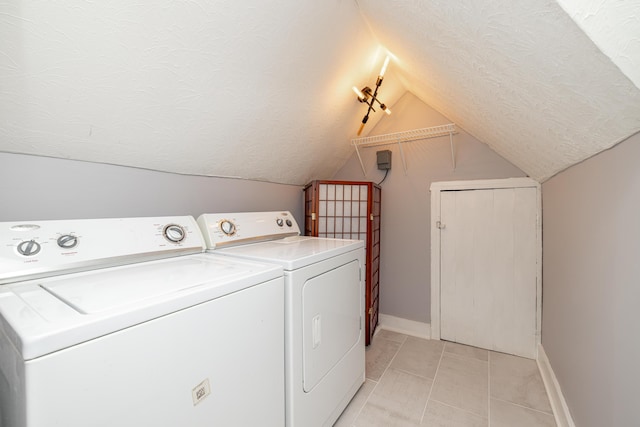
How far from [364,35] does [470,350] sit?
269 centimetres

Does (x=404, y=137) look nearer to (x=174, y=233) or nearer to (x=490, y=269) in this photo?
(x=490, y=269)

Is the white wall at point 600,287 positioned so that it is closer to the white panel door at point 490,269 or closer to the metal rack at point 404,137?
the white panel door at point 490,269

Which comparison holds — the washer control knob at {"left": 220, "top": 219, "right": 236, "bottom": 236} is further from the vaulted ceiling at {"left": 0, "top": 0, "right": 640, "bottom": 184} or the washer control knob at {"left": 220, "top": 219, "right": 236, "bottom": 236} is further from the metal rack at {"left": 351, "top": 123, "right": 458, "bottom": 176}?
the metal rack at {"left": 351, "top": 123, "right": 458, "bottom": 176}

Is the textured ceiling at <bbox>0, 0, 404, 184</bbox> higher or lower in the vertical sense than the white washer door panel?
higher

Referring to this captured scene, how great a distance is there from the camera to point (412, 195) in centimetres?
260

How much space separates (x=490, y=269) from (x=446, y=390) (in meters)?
1.09

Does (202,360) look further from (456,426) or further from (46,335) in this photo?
(456,426)

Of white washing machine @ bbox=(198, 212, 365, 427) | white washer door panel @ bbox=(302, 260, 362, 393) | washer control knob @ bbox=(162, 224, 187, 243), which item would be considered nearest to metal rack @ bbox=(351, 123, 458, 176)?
white washing machine @ bbox=(198, 212, 365, 427)

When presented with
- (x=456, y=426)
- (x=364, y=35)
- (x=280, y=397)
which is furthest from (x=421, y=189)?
(x=280, y=397)

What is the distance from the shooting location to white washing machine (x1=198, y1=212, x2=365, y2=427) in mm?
1168

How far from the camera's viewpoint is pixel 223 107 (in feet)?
4.75

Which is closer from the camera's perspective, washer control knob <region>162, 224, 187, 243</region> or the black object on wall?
washer control knob <region>162, 224, 187, 243</region>

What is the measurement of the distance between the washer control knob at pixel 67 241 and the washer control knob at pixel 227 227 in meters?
0.66

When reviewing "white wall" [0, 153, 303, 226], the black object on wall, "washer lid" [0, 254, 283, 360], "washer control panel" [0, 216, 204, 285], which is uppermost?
the black object on wall
